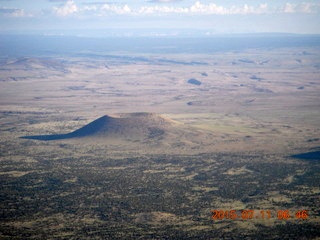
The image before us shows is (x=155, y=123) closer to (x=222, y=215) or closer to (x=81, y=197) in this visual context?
(x=81, y=197)

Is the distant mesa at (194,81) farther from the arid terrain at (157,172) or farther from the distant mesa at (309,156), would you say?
the distant mesa at (309,156)

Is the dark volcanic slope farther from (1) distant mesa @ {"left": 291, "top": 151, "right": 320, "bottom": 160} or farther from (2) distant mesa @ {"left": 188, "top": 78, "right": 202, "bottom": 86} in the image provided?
(2) distant mesa @ {"left": 188, "top": 78, "right": 202, "bottom": 86}

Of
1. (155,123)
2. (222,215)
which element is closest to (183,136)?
(155,123)
